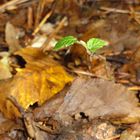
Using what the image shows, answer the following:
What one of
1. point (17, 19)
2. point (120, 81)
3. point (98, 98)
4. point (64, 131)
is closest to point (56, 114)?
point (64, 131)

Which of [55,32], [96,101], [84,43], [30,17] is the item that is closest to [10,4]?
[30,17]

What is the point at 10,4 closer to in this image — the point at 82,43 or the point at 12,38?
the point at 12,38

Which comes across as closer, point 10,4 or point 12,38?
point 12,38

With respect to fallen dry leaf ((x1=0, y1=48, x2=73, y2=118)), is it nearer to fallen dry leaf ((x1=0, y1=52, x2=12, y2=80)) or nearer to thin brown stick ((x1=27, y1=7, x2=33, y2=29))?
fallen dry leaf ((x1=0, y1=52, x2=12, y2=80))

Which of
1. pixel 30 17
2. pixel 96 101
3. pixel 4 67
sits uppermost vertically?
pixel 30 17

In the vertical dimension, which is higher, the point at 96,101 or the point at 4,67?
the point at 4,67

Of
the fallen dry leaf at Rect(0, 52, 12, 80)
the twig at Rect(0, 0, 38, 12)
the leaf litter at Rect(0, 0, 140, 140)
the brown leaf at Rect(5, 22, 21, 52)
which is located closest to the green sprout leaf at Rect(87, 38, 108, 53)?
the leaf litter at Rect(0, 0, 140, 140)

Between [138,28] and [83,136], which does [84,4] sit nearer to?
[138,28]
